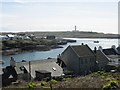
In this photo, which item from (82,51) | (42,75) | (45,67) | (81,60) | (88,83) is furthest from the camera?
(82,51)

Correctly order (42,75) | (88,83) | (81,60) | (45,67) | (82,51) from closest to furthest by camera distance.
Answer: (88,83) < (42,75) < (45,67) < (81,60) < (82,51)

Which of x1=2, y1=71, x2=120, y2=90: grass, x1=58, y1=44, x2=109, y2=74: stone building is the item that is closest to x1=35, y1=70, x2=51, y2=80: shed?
x1=2, y1=71, x2=120, y2=90: grass

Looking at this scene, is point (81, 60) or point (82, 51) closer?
point (81, 60)

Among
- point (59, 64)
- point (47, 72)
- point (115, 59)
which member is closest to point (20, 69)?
point (47, 72)

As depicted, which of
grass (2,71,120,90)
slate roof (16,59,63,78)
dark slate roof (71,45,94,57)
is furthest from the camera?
dark slate roof (71,45,94,57)

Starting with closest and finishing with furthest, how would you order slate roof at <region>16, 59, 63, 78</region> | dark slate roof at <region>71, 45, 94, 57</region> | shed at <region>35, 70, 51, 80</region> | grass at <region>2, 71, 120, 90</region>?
grass at <region>2, 71, 120, 90</region> < shed at <region>35, 70, 51, 80</region> < slate roof at <region>16, 59, 63, 78</region> < dark slate roof at <region>71, 45, 94, 57</region>

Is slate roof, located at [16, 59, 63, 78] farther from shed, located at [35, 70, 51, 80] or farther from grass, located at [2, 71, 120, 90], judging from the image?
grass, located at [2, 71, 120, 90]

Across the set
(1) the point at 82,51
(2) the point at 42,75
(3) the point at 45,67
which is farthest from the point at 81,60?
(2) the point at 42,75

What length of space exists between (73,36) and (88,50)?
441 ft

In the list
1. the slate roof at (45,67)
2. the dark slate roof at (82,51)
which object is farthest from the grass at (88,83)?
the dark slate roof at (82,51)

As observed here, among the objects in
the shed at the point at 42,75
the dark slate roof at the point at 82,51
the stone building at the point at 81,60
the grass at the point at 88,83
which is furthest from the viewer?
the dark slate roof at the point at 82,51

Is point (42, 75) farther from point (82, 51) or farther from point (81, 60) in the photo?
point (82, 51)

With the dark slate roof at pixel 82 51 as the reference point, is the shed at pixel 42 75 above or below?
below

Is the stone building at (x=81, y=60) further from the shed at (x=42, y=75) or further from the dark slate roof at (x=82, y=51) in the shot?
the shed at (x=42, y=75)
